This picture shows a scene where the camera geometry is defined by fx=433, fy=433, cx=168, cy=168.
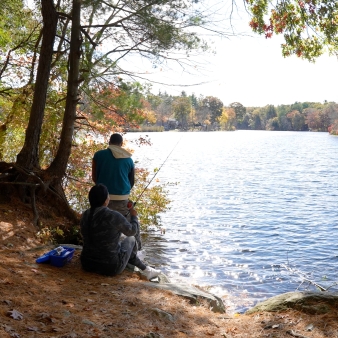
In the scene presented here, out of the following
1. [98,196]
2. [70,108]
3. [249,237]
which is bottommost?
[249,237]

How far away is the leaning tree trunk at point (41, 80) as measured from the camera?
709 centimetres

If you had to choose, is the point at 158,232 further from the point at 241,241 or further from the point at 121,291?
the point at 121,291

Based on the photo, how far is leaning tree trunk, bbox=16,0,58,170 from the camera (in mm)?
7094

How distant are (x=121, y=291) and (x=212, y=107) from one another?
9353cm

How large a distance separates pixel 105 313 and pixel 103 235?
1.23 metres

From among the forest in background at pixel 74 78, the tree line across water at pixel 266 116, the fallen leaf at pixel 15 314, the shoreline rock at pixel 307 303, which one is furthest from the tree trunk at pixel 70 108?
the tree line across water at pixel 266 116

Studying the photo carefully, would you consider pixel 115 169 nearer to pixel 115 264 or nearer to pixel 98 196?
pixel 98 196

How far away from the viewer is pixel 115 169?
593 centimetres

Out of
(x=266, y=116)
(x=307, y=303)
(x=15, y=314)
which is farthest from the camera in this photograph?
(x=266, y=116)

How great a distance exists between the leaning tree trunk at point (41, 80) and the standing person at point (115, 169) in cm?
175

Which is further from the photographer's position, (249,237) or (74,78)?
(249,237)

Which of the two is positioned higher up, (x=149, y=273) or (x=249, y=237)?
(x=149, y=273)

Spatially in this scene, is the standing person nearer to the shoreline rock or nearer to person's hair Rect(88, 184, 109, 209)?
person's hair Rect(88, 184, 109, 209)

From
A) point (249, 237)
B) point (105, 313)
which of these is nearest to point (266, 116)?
point (249, 237)
